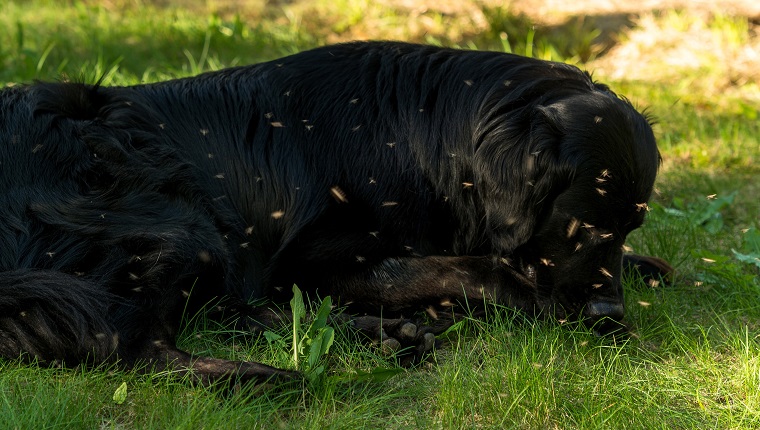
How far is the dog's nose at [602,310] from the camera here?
9.84 feet

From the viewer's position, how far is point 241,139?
3.44 m

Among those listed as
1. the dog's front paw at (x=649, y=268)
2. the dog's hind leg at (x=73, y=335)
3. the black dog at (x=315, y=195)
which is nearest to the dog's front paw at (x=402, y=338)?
the black dog at (x=315, y=195)

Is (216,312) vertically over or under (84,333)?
under

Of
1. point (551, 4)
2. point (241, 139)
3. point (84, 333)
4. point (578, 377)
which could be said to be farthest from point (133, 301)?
point (551, 4)

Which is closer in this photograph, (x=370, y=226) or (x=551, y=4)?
(x=370, y=226)

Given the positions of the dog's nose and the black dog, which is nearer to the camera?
the black dog

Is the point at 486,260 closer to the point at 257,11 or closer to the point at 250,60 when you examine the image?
the point at 250,60

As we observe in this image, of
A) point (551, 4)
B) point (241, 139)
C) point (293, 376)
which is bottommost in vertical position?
point (551, 4)

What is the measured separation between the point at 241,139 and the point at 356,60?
577 millimetres

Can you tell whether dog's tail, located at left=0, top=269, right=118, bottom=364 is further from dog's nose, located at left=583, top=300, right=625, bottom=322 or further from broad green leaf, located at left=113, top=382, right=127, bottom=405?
dog's nose, located at left=583, top=300, right=625, bottom=322

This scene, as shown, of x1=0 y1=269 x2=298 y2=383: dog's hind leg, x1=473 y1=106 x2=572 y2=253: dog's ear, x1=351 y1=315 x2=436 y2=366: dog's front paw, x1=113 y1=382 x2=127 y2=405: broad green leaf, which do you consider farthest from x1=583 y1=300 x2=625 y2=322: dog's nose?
x1=113 y1=382 x2=127 y2=405: broad green leaf

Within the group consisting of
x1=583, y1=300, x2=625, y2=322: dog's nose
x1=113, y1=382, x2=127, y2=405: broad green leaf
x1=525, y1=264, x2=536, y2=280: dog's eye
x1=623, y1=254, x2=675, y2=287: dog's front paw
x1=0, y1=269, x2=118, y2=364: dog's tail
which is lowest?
x1=623, y1=254, x2=675, y2=287: dog's front paw

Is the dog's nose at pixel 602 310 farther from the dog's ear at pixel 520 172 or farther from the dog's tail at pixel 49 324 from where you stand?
the dog's tail at pixel 49 324

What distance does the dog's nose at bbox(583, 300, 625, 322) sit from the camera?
2998 millimetres
